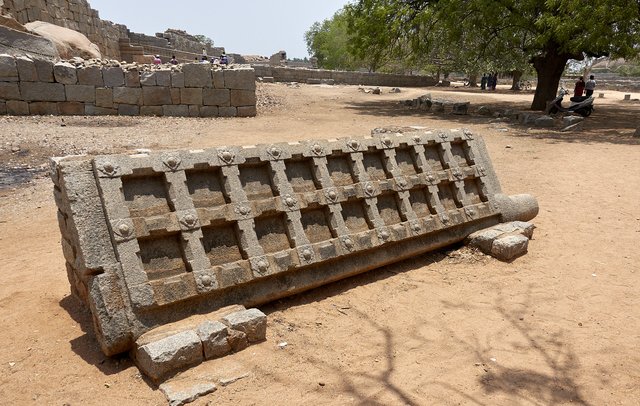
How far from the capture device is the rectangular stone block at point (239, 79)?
15.9 meters

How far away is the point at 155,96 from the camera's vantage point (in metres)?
15.2

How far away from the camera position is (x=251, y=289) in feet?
13.5

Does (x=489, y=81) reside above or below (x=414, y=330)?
above

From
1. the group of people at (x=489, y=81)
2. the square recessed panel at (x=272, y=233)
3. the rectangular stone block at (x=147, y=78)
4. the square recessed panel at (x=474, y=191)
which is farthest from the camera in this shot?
the group of people at (x=489, y=81)

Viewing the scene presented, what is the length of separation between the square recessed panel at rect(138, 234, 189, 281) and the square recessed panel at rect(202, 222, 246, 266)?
0.24m

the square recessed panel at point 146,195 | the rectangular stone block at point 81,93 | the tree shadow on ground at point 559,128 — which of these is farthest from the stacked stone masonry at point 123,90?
the square recessed panel at point 146,195

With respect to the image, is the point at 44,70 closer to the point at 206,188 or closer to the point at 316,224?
the point at 206,188

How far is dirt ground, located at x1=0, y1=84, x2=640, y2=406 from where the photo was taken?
3.33 metres

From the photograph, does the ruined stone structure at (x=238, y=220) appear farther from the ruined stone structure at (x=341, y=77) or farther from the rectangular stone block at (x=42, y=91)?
→ the ruined stone structure at (x=341, y=77)

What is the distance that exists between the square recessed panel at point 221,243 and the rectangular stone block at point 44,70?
1273 centimetres

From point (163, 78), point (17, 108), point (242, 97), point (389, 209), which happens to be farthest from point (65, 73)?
point (389, 209)

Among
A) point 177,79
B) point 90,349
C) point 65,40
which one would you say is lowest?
point 90,349

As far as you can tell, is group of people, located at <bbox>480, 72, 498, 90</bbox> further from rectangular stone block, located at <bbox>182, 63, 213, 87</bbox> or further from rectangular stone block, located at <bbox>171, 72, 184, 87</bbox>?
rectangular stone block, located at <bbox>171, 72, 184, 87</bbox>

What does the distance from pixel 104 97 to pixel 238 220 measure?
12.7 meters
